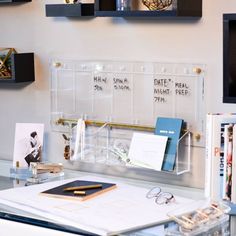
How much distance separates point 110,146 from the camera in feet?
7.62

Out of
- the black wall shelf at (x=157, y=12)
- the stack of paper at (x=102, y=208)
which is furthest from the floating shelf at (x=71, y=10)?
the stack of paper at (x=102, y=208)

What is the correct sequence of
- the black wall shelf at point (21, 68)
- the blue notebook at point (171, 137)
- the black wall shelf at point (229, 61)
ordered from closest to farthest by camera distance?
the black wall shelf at point (229, 61), the blue notebook at point (171, 137), the black wall shelf at point (21, 68)

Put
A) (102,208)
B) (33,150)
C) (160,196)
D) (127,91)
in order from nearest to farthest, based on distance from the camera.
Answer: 1. (102,208)
2. (160,196)
3. (127,91)
4. (33,150)

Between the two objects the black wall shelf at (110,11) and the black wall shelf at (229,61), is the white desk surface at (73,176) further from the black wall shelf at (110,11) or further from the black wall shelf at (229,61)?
the black wall shelf at (110,11)

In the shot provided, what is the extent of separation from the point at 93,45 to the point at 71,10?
15cm

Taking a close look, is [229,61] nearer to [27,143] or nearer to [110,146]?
[110,146]

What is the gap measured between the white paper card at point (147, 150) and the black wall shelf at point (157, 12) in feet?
1.36

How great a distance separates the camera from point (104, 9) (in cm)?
215

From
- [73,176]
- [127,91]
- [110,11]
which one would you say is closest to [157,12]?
[110,11]

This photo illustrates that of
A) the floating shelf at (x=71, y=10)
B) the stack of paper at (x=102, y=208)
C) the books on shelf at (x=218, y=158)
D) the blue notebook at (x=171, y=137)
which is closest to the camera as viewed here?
the stack of paper at (x=102, y=208)

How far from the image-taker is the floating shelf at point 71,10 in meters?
2.26

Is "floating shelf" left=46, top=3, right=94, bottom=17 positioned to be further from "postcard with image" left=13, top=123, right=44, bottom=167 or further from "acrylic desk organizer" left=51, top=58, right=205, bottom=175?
"postcard with image" left=13, top=123, right=44, bottom=167

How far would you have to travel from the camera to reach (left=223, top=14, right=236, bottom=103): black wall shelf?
197cm

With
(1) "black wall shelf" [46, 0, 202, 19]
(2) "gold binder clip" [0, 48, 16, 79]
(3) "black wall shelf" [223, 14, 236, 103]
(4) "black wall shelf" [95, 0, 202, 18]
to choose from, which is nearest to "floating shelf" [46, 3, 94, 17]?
(1) "black wall shelf" [46, 0, 202, 19]
